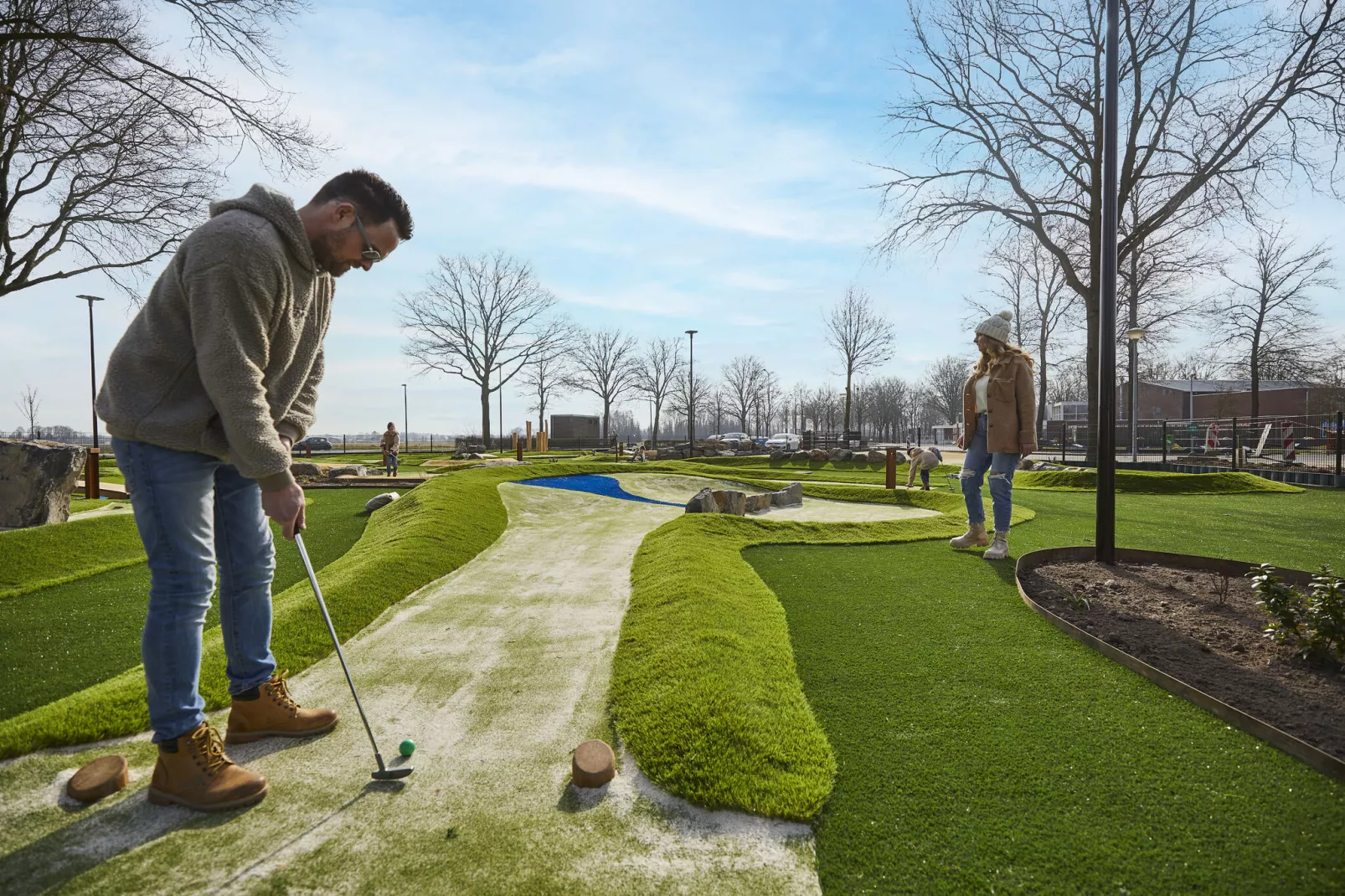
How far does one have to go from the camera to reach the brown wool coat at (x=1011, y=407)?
5.10 meters

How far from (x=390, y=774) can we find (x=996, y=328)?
17.5 ft

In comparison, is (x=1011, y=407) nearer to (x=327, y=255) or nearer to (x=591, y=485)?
(x=327, y=255)

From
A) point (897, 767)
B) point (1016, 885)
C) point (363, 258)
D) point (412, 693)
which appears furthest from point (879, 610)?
point (363, 258)

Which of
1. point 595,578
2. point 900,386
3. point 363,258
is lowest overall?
point 595,578

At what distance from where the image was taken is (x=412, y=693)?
2574 mm

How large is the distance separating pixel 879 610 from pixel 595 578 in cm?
206

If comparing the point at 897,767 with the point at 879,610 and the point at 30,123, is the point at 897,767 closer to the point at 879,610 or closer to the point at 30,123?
the point at 879,610

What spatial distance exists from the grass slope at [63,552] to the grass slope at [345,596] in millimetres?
1334

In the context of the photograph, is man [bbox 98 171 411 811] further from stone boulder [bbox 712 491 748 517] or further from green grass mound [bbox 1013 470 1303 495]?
green grass mound [bbox 1013 470 1303 495]

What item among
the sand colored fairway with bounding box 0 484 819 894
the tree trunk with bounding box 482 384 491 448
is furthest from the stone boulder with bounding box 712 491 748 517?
the tree trunk with bounding box 482 384 491 448

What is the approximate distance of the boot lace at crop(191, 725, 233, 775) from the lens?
5.86 feet

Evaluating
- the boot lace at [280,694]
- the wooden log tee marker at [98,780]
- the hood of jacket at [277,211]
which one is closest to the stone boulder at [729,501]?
the boot lace at [280,694]

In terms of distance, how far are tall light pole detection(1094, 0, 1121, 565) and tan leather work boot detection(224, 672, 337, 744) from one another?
5.14 m

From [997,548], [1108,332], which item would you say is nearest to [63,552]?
[997,548]
